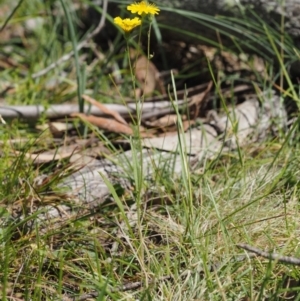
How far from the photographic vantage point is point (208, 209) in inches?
79.7

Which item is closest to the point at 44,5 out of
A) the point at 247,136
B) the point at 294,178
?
the point at 247,136

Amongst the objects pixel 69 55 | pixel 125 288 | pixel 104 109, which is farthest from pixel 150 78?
pixel 125 288

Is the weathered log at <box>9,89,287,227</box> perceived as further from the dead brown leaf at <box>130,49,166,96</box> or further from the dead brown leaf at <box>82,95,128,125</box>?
the dead brown leaf at <box>130,49,166,96</box>

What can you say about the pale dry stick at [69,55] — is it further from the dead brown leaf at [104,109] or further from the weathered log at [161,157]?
the weathered log at [161,157]

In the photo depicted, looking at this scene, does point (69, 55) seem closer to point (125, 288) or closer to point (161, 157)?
point (161, 157)

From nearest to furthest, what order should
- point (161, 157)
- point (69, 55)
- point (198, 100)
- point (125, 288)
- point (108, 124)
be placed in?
point (125, 288) → point (161, 157) → point (108, 124) → point (198, 100) → point (69, 55)

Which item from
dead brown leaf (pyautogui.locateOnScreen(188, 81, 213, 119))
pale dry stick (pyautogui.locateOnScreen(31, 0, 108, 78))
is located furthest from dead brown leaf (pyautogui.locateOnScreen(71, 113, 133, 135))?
pale dry stick (pyautogui.locateOnScreen(31, 0, 108, 78))

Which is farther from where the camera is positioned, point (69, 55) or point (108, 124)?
point (69, 55)

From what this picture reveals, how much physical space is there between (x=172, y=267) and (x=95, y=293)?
24 centimetres

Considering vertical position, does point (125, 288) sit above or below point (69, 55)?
below

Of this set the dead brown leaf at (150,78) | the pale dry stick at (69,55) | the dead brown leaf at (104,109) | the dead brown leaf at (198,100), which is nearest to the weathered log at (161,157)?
the dead brown leaf at (198,100)

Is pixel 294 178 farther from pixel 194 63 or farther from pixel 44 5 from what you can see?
pixel 44 5

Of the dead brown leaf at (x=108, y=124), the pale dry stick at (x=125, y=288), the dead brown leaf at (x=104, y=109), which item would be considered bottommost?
the pale dry stick at (x=125, y=288)

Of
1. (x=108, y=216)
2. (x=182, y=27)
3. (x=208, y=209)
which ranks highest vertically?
(x=182, y=27)
